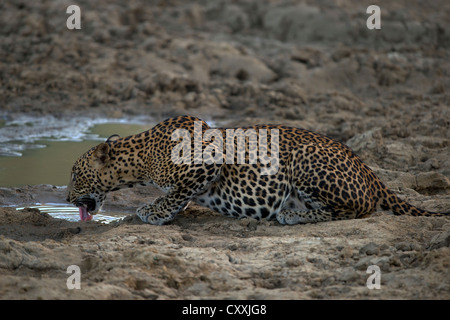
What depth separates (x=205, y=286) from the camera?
5.68 metres

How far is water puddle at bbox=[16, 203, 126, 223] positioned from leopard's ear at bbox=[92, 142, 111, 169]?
844mm

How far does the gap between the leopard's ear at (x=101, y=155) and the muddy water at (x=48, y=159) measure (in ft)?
7.47

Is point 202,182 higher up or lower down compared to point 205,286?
higher up

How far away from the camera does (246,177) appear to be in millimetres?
7523

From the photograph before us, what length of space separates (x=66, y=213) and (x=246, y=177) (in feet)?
8.57

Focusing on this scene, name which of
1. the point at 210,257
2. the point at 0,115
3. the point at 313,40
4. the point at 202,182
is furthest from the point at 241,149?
the point at 313,40

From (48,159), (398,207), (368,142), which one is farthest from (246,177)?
(48,159)

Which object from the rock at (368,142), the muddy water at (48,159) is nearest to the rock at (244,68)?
the muddy water at (48,159)

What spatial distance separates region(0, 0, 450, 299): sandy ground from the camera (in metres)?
5.79

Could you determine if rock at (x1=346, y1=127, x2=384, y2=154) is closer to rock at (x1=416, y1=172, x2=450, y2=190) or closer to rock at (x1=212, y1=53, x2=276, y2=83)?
rock at (x1=416, y1=172, x2=450, y2=190)

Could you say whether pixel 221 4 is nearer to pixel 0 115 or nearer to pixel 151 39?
pixel 151 39

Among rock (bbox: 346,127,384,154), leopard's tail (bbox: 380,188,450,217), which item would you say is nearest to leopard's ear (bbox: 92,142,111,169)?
leopard's tail (bbox: 380,188,450,217)

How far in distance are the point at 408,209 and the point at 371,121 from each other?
551 centimetres

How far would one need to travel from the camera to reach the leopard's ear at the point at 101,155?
306 inches
